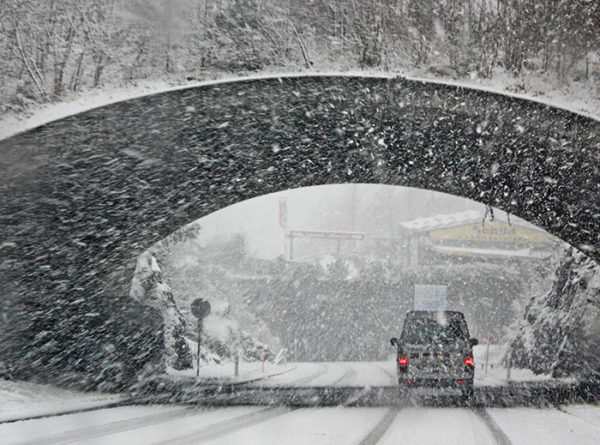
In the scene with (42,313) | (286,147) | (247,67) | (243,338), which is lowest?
(243,338)

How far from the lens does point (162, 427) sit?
8938 millimetres

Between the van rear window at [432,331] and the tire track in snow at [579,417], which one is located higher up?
the van rear window at [432,331]

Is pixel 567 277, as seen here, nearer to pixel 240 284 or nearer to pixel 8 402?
pixel 8 402

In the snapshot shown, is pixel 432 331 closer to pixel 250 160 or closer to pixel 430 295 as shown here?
pixel 250 160

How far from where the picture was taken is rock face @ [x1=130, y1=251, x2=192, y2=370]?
63.3ft

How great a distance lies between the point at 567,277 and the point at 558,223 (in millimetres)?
8215

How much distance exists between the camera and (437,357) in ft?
45.2

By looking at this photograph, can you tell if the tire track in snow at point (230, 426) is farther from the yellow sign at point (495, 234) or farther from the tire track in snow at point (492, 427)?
the yellow sign at point (495, 234)

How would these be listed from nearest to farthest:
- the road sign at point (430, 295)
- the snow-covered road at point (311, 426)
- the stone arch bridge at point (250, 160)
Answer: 1. the snow-covered road at point (311, 426)
2. the stone arch bridge at point (250, 160)
3. the road sign at point (430, 295)


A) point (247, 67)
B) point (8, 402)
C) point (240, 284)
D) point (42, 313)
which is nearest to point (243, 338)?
point (240, 284)

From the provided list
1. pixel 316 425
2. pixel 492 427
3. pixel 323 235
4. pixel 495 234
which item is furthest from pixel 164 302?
pixel 495 234

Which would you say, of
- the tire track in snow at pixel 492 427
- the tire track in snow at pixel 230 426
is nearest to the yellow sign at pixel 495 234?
the tire track in snow at pixel 492 427

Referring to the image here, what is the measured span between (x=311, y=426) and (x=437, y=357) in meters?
5.36

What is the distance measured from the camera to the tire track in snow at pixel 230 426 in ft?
25.2
